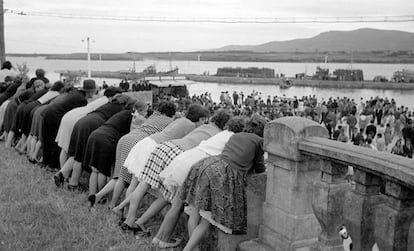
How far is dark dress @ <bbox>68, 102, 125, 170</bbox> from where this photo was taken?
20.5 feet

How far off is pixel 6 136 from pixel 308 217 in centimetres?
748

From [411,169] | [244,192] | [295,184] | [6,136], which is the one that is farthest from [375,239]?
[6,136]

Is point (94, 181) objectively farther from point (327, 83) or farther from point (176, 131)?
point (327, 83)

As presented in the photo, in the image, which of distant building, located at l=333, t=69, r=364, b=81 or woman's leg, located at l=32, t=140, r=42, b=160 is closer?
woman's leg, located at l=32, t=140, r=42, b=160

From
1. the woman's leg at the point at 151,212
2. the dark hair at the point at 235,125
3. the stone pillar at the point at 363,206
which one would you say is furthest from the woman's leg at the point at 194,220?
the stone pillar at the point at 363,206

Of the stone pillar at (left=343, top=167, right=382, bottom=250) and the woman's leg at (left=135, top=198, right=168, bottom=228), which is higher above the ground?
the stone pillar at (left=343, top=167, right=382, bottom=250)

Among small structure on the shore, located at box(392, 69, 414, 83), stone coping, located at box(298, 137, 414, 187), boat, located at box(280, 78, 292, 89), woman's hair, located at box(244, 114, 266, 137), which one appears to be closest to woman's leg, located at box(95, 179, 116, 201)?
woman's hair, located at box(244, 114, 266, 137)

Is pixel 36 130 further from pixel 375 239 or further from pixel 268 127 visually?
pixel 375 239

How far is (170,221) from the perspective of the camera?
4.52 m

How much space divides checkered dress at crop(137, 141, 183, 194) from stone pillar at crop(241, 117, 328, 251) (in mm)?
1306

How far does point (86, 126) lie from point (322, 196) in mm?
3988

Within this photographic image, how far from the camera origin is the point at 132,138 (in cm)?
553

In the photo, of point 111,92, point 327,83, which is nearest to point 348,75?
point 327,83

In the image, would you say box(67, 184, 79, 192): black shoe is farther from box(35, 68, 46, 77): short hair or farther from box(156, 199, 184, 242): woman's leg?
box(35, 68, 46, 77): short hair
